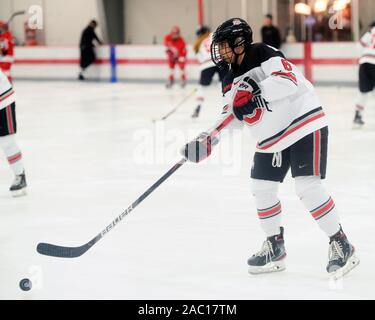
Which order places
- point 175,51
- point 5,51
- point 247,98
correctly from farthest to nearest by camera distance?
1. point 175,51
2. point 5,51
3. point 247,98

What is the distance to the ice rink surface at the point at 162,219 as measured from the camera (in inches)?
113

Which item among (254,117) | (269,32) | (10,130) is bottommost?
(10,130)

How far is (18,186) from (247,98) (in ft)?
7.40

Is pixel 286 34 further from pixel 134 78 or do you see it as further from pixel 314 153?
pixel 314 153

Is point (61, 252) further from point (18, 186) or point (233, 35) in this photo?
point (18, 186)

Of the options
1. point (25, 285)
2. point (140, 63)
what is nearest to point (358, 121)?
point (25, 285)

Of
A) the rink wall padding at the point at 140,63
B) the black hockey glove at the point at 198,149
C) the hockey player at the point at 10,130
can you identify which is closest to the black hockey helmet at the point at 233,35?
the black hockey glove at the point at 198,149

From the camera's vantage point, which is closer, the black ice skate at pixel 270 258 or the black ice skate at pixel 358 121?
the black ice skate at pixel 270 258

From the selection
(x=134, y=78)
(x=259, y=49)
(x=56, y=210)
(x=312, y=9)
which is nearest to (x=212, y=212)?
(x=56, y=210)

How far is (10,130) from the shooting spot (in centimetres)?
448

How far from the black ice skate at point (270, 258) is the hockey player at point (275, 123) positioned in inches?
6.4

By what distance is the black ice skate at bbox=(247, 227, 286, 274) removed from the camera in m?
3.00

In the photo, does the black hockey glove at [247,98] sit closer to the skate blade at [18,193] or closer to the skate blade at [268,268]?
the skate blade at [268,268]
